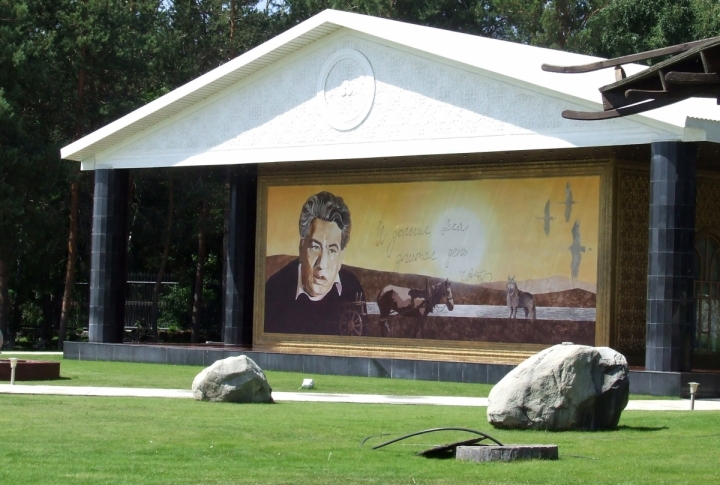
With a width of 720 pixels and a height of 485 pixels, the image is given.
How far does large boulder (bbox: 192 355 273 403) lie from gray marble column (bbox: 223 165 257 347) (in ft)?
54.2

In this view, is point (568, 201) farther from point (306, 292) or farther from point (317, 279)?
point (306, 292)

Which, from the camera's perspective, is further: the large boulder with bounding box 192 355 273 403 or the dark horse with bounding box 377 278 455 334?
the dark horse with bounding box 377 278 455 334

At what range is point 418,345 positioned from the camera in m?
33.1

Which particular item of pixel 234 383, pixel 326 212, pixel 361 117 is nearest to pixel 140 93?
pixel 326 212

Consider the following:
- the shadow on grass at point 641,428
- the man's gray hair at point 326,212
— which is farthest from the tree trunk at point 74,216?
the shadow on grass at point 641,428

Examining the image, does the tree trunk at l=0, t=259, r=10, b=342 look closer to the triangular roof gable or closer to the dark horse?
the triangular roof gable

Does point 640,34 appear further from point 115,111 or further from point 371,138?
point 371,138

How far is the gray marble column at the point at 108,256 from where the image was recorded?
116 feet

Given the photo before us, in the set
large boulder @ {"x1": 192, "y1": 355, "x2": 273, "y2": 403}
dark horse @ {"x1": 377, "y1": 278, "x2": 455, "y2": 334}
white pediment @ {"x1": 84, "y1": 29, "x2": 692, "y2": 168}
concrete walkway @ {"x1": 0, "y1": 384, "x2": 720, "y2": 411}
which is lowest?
concrete walkway @ {"x1": 0, "y1": 384, "x2": 720, "y2": 411}

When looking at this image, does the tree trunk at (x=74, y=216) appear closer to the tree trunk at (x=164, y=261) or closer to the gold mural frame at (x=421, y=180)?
the tree trunk at (x=164, y=261)

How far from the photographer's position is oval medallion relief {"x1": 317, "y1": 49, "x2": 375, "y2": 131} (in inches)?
1212

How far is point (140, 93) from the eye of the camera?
161 feet

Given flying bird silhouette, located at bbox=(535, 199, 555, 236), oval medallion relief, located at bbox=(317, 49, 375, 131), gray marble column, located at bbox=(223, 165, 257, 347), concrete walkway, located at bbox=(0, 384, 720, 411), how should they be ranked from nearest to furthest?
1. concrete walkway, located at bbox=(0, 384, 720, 411)
2. oval medallion relief, located at bbox=(317, 49, 375, 131)
3. flying bird silhouette, located at bbox=(535, 199, 555, 236)
4. gray marble column, located at bbox=(223, 165, 257, 347)

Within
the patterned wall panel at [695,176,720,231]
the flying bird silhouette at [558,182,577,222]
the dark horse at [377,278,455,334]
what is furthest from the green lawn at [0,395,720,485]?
the dark horse at [377,278,455,334]
